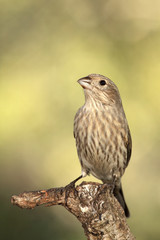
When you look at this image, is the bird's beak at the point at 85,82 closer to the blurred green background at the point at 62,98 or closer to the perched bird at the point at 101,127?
the perched bird at the point at 101,127

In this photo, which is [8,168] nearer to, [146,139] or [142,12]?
[146,139]

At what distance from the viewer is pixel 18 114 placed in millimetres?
9125

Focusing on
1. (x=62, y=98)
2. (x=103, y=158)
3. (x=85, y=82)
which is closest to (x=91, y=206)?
(x=103, y=158)

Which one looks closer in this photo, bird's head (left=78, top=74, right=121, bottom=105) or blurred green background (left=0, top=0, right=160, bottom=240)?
bird's head (left=78, top=74, right=121, bottom=105)

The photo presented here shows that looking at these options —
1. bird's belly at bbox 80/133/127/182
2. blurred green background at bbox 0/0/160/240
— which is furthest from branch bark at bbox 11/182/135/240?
blurred green background at bbox 0/0/160/240

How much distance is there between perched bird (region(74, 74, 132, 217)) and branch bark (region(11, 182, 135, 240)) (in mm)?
1295

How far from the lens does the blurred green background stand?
834cm

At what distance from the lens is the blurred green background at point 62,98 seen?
834 cm

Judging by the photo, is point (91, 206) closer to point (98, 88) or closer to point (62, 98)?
point (98, 88)

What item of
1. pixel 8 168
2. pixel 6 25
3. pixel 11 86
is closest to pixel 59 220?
pixel 8 168

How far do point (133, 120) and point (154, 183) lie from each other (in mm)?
1102

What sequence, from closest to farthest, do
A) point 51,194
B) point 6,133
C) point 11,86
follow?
point 51,194 → point 6,133 → point 11,86

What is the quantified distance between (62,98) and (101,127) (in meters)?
3.34

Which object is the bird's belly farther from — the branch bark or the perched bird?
the branch bark
